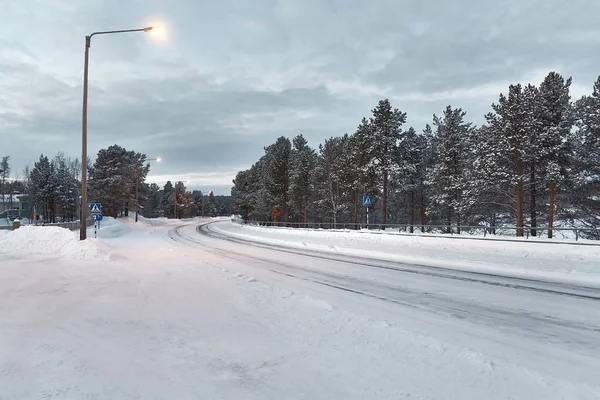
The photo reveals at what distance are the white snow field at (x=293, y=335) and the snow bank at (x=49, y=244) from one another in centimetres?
343

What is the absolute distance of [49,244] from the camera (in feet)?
56.4

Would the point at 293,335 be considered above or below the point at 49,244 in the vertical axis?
below

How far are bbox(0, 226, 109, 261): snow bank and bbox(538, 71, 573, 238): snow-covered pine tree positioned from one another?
31839 mm

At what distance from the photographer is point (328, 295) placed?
9.09 metres

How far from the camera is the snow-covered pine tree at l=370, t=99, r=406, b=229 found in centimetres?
4297

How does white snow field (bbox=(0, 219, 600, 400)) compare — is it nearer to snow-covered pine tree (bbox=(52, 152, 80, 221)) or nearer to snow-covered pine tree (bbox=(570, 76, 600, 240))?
snow-covered pine tree (bbox=(570, 76, 600, 240))

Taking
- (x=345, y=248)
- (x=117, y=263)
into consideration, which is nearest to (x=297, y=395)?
(x=117, y=263)

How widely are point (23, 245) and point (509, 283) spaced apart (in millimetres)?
19718

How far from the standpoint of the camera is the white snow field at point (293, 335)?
411 cm

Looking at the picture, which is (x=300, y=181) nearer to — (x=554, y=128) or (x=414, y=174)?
(x=414, y=174)

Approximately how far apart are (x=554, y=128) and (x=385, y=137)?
16.2 m

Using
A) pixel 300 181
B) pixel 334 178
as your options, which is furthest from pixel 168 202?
pixel 334 178

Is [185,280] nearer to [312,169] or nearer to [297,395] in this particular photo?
[297,395]

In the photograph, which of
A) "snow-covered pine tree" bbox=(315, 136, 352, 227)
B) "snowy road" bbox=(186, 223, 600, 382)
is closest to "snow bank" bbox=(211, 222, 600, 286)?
"snowy road" bbox=(186, 223, 600, 382)
